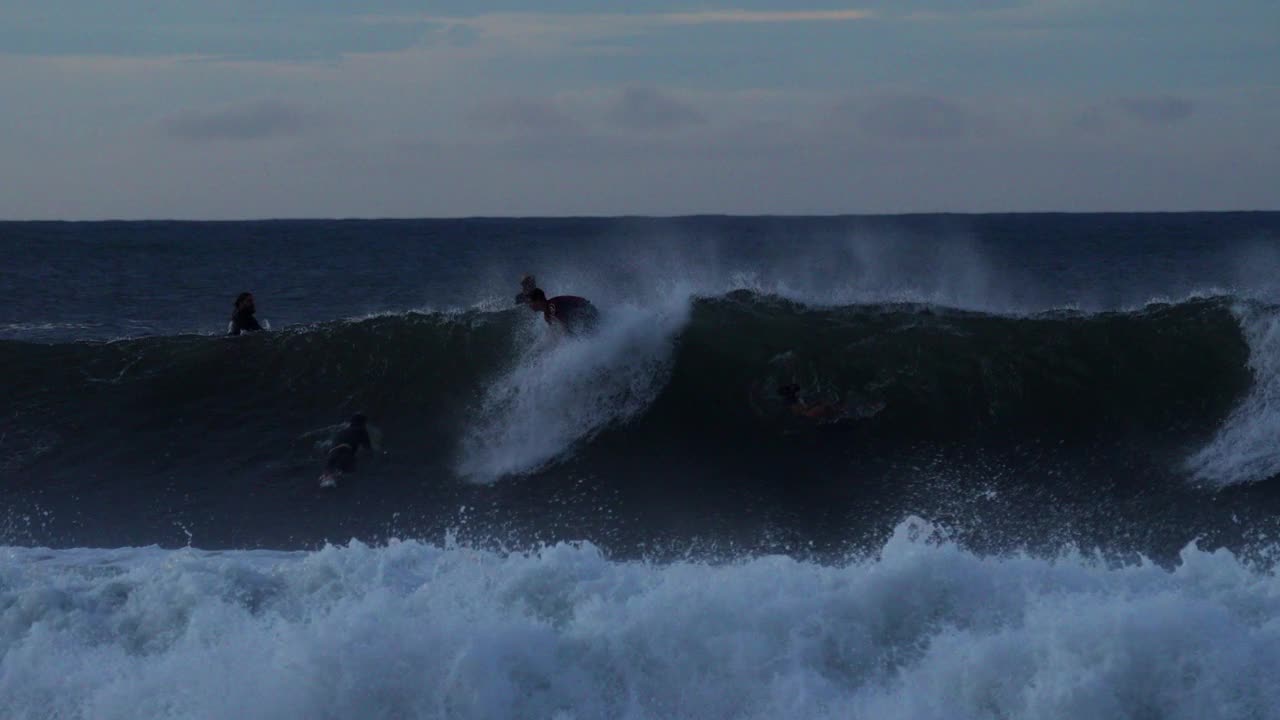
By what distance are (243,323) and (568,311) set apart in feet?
15.7

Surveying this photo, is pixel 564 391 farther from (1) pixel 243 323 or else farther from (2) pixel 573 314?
(1) pixel 243 323

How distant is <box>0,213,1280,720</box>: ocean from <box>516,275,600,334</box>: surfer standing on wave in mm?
212

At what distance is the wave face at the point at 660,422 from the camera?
40.7 feet

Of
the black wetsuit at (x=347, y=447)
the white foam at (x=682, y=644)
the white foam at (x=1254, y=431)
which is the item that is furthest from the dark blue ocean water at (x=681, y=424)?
the white foam at (x=682, y=644)

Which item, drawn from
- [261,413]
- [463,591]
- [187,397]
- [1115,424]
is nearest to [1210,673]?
[463,591]

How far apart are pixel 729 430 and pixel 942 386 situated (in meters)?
2.30

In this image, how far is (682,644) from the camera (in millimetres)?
7859

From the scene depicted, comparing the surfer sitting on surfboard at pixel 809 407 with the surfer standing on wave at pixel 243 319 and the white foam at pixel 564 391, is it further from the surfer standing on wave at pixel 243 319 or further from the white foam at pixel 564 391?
the surfer standing on wave at pixel 243 319

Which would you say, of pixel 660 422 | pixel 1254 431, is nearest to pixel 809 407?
pixel 660 422

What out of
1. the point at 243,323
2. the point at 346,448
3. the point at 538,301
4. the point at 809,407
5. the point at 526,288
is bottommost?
the point at 346,448

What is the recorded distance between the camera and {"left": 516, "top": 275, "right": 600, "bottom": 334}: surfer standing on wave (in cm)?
1456

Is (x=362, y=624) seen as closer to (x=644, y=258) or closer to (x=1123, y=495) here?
(x=1123, y=495)

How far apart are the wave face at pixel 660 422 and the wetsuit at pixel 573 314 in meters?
0.16

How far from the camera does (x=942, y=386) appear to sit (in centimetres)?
1455
